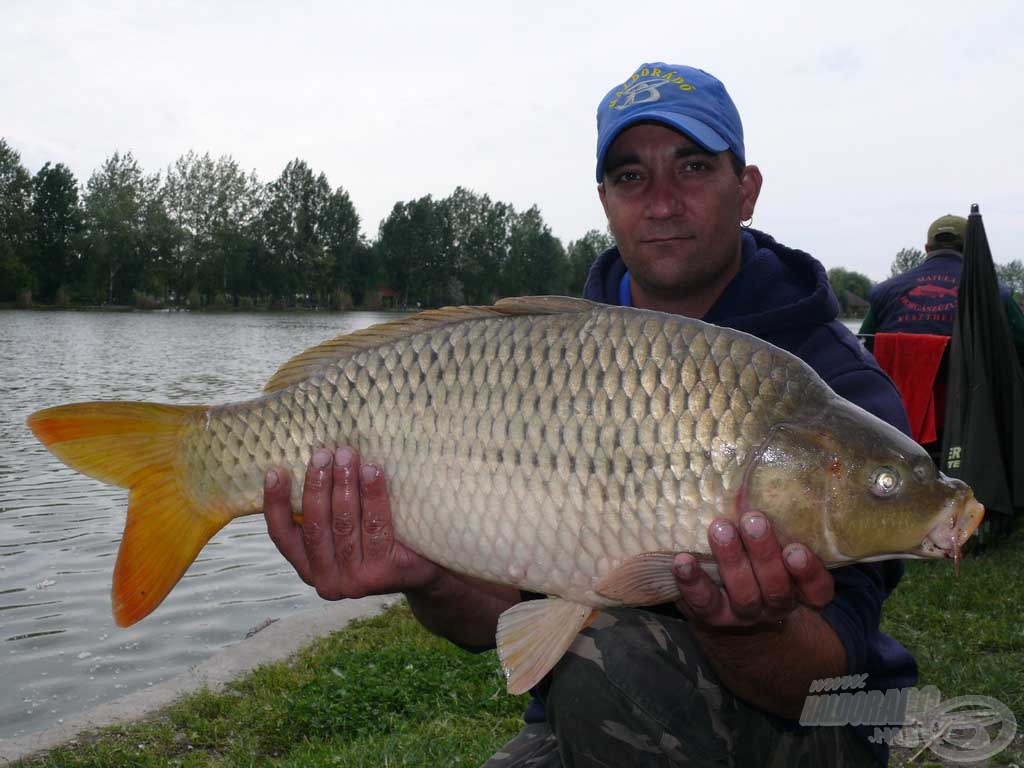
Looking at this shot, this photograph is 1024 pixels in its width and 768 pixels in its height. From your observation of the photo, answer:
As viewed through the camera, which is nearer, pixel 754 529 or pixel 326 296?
pixel 754 529

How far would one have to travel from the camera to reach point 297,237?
53.8 meters

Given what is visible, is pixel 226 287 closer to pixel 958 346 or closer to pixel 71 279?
pixel 71 279

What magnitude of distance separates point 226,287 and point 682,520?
5093cm

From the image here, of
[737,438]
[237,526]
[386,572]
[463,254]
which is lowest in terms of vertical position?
[237,526]

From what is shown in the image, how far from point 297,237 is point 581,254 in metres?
20.2

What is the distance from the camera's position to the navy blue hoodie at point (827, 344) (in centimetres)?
166

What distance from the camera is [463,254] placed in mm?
60969

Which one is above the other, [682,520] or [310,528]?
[682,520]

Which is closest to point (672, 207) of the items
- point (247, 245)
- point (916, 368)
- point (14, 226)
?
point (916, 368)

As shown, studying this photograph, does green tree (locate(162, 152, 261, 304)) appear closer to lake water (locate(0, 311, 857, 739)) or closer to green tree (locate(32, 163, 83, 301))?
green tree (locate(32, 163, 83, 301))

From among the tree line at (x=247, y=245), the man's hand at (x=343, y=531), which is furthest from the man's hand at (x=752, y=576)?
the tree line at (x=247, y=245)

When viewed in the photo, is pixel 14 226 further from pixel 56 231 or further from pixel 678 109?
pixel 678 109

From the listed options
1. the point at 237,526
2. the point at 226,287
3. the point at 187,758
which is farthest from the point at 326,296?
the point at 187,758

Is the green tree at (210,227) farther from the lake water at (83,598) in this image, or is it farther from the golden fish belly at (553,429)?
the golden fish belly at (553,429)
